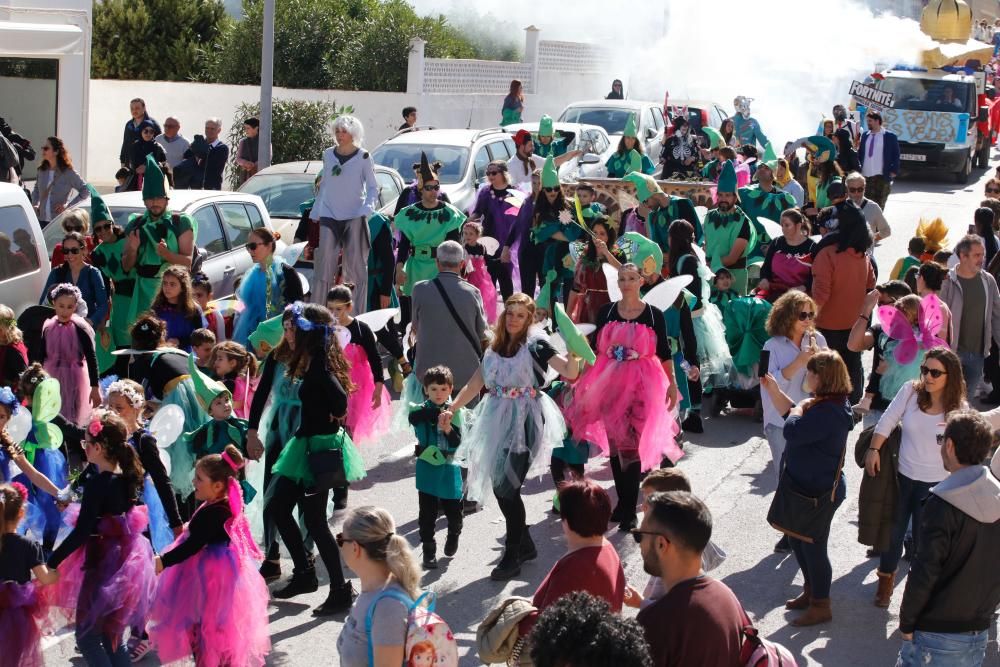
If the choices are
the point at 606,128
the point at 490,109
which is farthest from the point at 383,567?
Answer: the point at 490,109

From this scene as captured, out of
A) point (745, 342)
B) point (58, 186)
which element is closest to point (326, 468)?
point (745, 342)

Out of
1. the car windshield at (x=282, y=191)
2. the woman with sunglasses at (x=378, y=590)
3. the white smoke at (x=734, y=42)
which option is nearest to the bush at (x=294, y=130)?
the car windshield at (x=282, y=191)

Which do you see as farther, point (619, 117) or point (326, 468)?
point (619, 117)

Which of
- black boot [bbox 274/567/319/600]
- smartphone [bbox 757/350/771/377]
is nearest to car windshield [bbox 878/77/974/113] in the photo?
smartphone [bbox 757/350/771/377]

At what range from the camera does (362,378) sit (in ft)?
31.5

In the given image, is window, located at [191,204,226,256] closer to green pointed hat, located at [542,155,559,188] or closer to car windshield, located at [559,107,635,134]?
green pointed hat, located at [542,155,559,188]

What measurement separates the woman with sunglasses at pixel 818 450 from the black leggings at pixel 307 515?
2.52m

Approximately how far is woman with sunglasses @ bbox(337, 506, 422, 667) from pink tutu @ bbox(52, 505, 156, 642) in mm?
1657

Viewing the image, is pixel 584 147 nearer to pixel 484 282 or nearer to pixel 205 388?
pixel 484 282

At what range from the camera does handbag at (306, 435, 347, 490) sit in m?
7.64

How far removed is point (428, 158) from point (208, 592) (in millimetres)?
11588

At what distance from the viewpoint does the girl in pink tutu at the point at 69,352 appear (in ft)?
30.7

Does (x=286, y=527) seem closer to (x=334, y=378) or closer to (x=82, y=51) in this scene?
(x=334, y=378)

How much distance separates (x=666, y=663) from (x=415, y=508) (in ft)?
17.4
